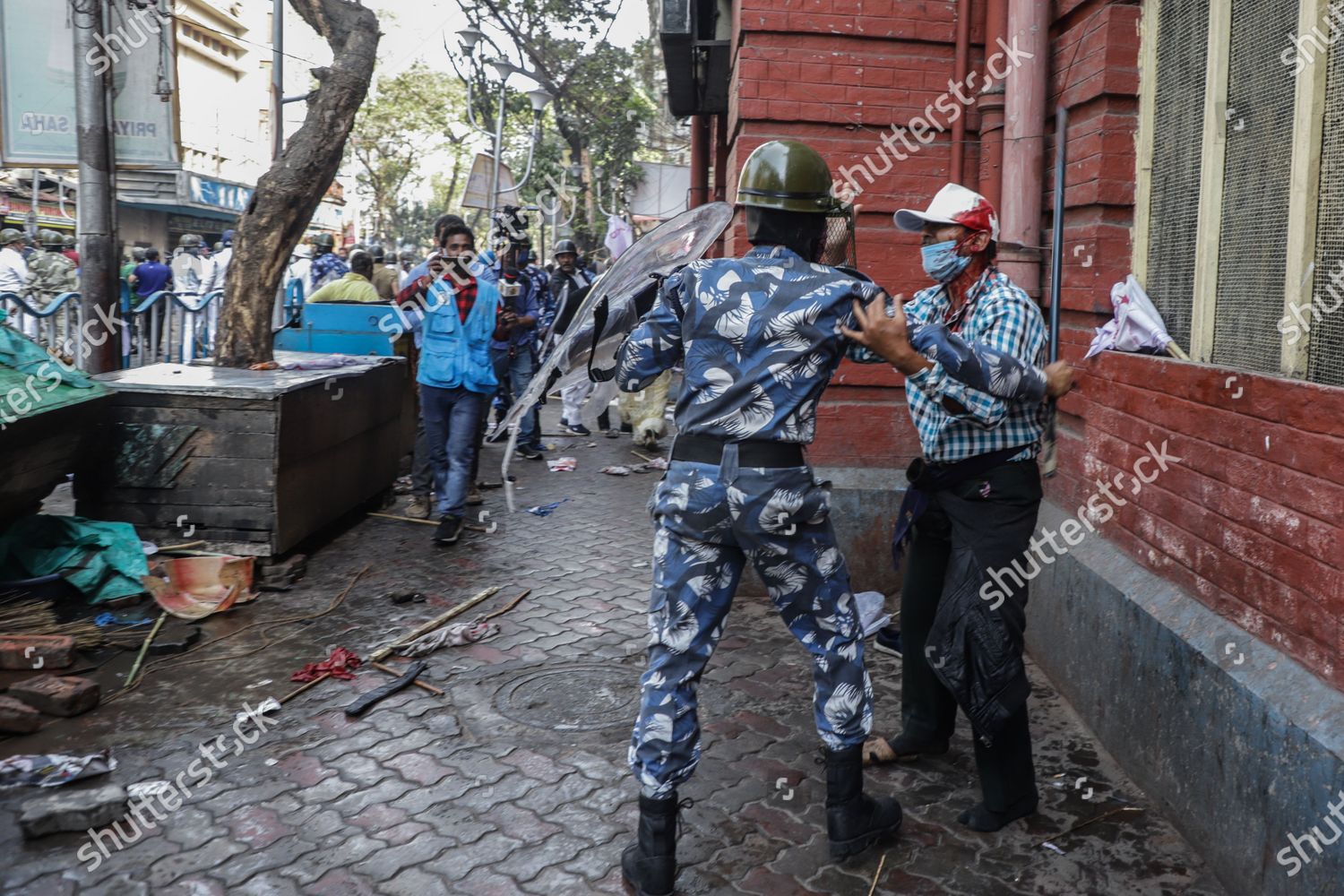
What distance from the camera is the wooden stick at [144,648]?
4.88 m

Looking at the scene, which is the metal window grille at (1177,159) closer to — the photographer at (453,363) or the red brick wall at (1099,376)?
the red brick wall at (1099,376)

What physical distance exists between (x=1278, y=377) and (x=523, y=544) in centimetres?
522

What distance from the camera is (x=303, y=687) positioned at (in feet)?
15.7

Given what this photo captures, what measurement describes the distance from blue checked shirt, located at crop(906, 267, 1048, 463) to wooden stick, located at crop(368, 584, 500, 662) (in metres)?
2.88

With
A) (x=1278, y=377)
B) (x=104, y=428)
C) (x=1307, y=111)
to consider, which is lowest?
(x=104, y=428)

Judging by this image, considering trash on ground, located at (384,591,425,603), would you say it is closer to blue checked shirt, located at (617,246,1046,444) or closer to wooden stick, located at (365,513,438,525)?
wooden stick, located at (365,513,438,525)

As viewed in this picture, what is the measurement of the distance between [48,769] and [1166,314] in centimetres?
451

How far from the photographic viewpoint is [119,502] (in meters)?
6.20

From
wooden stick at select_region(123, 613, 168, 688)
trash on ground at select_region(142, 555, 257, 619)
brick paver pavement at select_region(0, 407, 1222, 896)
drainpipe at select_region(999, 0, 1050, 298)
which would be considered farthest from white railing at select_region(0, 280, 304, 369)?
drainpipe at select_region(999, 0, 1050, 298)

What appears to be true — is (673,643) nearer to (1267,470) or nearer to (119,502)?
(1267,470)

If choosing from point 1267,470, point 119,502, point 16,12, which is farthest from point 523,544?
point 16,12

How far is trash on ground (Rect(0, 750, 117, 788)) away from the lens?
3.86 meters

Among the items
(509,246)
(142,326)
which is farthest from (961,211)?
(142,326)

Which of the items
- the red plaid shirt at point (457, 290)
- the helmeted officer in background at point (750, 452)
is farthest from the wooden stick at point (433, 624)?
the helmeted officer in background at point (750, 452)
